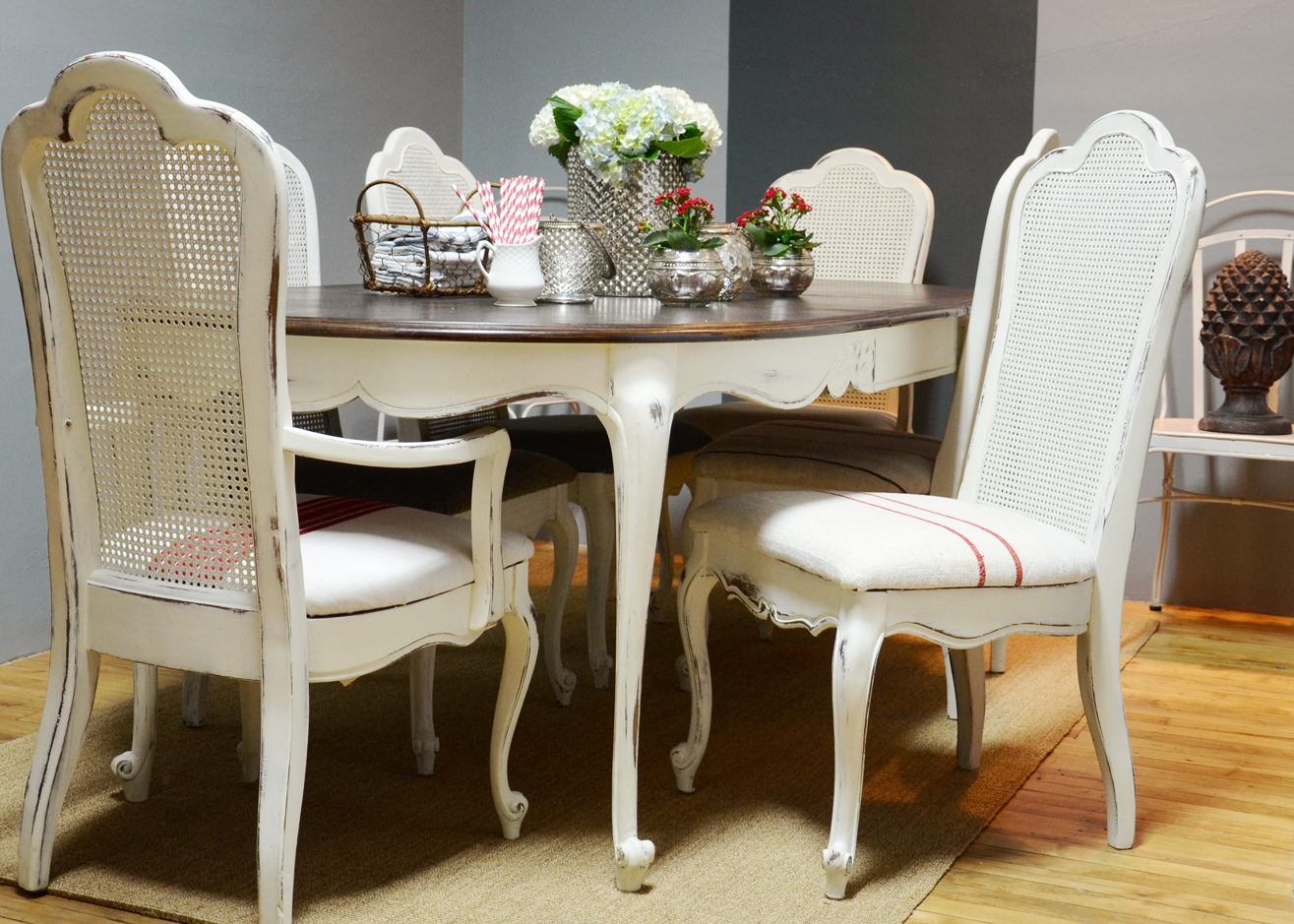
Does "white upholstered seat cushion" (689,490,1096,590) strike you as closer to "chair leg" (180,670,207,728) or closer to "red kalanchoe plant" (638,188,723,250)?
"red kalanchoe plant" (638,188,723,250)

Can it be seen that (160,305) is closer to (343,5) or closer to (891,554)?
(891,554)

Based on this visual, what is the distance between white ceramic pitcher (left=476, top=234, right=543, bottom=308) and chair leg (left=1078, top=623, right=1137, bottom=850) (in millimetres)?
943

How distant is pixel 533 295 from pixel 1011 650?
161cm

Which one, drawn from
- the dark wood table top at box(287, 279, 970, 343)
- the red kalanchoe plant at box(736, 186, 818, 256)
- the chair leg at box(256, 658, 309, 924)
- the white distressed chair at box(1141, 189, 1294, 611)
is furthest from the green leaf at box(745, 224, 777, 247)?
the chair leg at box(256, 658, 309, 924)

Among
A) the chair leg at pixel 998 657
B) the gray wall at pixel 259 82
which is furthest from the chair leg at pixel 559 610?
the gray wall at pixel 259 82

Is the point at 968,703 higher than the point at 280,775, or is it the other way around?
the point at 280,775

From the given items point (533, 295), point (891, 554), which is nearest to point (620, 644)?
point (891, 554)

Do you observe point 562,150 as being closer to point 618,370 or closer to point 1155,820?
point 618,370

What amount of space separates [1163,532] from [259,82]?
256cm

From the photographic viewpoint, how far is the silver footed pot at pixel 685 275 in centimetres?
194

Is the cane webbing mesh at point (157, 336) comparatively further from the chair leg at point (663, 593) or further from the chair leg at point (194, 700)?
the chair leg at point (663, 593)

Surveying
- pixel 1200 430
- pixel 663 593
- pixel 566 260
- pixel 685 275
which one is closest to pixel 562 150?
pixel 566 260

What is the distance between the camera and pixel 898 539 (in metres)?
1.70

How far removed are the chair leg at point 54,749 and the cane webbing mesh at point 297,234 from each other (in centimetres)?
125
